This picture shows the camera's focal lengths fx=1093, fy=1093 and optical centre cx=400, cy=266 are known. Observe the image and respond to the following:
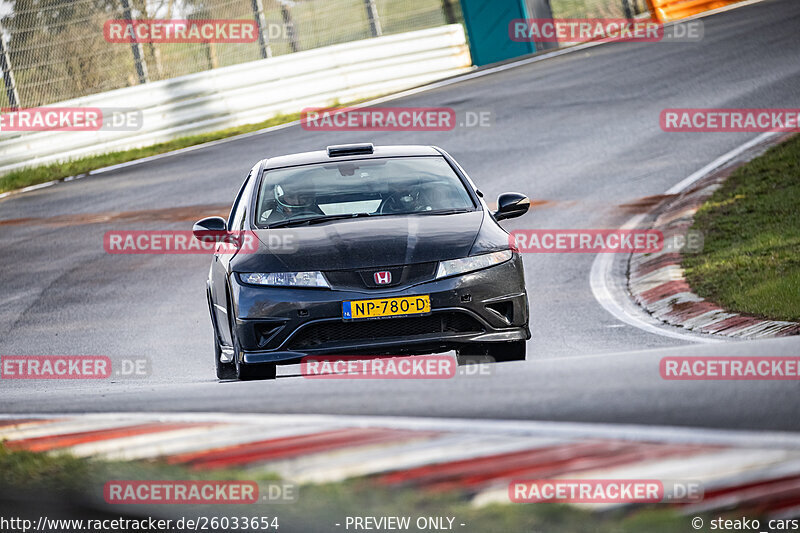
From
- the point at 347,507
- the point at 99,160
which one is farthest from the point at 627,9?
the point at 347,507

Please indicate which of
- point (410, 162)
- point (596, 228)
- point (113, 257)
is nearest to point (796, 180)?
point (596, 228)

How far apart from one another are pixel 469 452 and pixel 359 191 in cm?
538

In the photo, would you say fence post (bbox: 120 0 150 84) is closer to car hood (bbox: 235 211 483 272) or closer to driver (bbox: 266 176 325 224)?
driver (bbox: 266 176 325 224)

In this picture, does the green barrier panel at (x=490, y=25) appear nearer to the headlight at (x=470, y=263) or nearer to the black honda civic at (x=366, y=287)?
the black honda civic at (x=366, y=287)

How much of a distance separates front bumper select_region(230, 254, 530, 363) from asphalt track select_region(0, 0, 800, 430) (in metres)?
0.51

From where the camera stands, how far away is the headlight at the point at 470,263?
21.4 feet

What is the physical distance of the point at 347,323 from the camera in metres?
→ 6.40

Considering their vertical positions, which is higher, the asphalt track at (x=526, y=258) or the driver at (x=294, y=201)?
the driver at (x=294, y=201)

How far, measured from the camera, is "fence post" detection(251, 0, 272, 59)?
906 inches

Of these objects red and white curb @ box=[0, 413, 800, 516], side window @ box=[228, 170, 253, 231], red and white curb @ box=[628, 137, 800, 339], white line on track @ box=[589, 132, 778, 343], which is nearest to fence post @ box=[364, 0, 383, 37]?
white line on track @ box=[589, 132, 778, 343]

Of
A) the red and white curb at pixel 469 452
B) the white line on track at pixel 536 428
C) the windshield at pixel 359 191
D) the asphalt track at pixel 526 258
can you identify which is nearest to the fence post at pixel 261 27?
the asphalt track at pixel 526 258

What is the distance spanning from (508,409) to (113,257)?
1094cm

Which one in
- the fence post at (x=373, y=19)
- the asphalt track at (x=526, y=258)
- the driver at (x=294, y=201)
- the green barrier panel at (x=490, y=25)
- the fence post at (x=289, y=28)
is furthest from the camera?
the green barrier panel at (x=490, y=25)

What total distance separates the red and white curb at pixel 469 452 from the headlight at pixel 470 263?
10.9 ft
